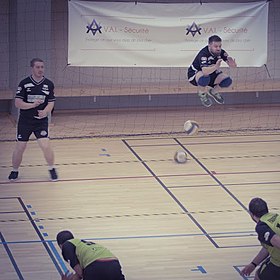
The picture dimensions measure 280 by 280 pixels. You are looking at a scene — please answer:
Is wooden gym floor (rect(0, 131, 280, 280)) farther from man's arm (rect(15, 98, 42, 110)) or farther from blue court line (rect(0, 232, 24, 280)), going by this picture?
man's arm (rect(15, 98, 42, 110))

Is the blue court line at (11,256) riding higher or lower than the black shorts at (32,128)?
lower

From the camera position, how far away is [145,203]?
1243 cm

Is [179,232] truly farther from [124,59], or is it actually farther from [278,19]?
[278,19]

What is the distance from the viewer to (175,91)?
1834 cm

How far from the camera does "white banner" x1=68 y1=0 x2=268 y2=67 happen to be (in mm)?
17703

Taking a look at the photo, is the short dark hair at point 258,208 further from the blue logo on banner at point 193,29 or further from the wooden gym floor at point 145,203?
the blue logo on banner at point 193,29

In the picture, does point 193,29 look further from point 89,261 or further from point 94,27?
point 89,261

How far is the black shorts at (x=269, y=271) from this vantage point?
26.7 ft

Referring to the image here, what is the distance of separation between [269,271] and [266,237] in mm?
473

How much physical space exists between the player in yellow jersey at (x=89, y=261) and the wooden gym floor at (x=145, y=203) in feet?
5.12

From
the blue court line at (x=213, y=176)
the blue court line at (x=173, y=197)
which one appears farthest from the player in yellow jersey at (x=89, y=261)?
the blue court line at (x=213, y=176)

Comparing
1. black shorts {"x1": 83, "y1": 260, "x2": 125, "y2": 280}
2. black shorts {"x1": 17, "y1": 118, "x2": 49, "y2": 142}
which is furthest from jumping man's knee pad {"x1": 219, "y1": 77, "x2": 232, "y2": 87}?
black shorts {"x1": 83, "y1": 260, "x2": 125, "y2": 280}

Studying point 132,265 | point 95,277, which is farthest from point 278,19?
point 95,277

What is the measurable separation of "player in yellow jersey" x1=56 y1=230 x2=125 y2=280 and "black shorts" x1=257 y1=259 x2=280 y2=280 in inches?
54.1
